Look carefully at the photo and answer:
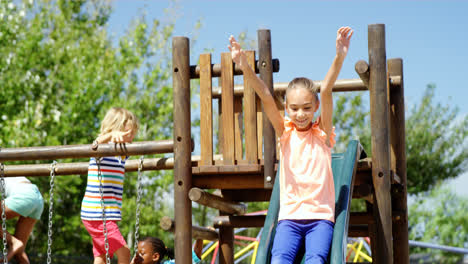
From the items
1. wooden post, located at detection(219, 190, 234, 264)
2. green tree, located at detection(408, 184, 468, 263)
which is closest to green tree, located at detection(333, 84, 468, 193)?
green tree, located at detection(408, 184, 468, 263)

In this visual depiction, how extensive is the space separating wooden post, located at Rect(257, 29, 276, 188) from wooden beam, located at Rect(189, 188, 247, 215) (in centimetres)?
54

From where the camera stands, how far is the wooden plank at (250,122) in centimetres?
507

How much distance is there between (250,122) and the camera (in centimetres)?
512

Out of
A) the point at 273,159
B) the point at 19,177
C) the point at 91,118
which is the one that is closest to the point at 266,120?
the point at 273,159

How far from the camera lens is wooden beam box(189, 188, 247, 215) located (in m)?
4.95

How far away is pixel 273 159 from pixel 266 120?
1.07 ft

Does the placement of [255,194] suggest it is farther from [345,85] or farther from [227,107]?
[227,107]

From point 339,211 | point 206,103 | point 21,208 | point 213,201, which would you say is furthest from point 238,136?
point 21,208

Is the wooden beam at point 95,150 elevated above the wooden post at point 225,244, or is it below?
above

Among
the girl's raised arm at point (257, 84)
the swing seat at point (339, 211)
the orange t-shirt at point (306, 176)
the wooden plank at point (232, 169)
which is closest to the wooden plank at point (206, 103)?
the wooden plank at point (232, 169)

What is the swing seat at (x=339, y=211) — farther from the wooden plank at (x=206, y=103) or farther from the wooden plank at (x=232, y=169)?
the wooden plank at (x=206, y=103)

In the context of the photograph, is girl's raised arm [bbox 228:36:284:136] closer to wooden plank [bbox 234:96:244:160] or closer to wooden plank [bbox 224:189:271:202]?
wooden plank [bbox 234:96:244:160]

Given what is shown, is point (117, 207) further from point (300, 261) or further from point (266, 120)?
point (300, 261)

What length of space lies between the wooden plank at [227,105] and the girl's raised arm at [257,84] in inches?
31.3
